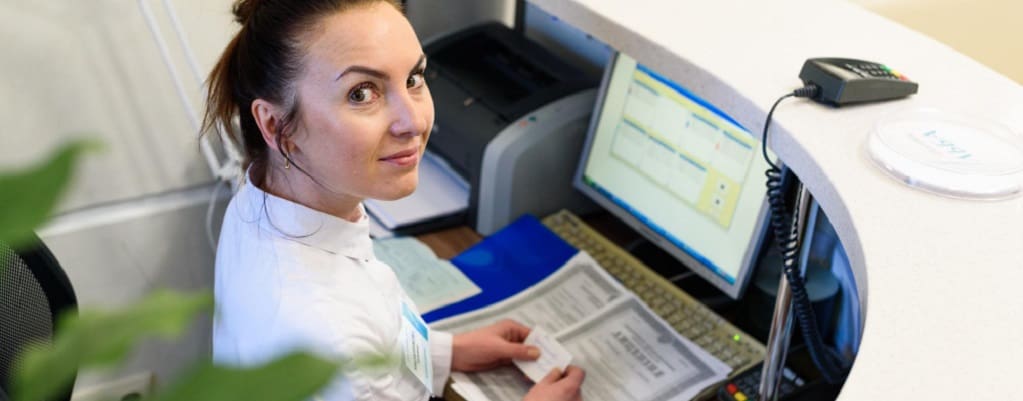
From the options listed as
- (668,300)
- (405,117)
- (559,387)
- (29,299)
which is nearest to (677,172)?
(668,300)

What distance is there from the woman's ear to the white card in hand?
20.5 inches

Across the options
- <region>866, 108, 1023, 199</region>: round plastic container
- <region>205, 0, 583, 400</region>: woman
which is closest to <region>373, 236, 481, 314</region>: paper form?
<region>205, 0, 583, 400</region>: woman

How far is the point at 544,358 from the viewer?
1338 millimetres

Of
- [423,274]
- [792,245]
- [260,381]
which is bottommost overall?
[423,274]

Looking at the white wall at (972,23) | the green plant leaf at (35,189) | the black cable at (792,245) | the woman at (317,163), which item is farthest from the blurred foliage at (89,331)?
the white wall at (972,23)

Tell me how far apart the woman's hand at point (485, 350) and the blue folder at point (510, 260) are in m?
0.13

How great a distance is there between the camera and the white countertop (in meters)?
0.74

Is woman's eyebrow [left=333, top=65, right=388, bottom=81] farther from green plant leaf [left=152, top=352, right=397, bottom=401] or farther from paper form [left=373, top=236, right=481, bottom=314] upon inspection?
green plant leaf [left=152, top=352, right=397, bottom=401]

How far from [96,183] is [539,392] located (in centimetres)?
96

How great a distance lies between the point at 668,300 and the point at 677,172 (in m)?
0.22

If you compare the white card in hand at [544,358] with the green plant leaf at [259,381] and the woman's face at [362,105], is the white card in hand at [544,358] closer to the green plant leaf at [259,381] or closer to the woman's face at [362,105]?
the woman's face at [362,105]

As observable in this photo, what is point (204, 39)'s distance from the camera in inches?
64.6

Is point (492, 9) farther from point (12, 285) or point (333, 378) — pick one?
point (333, 378)

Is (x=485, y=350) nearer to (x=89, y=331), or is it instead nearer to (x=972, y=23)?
(x=89, y=331)
